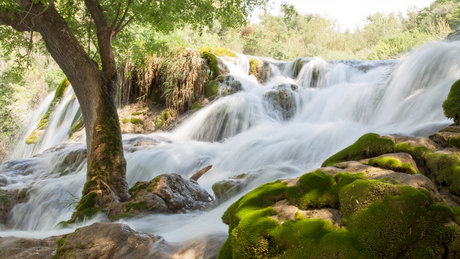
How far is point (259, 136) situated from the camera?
9.31m

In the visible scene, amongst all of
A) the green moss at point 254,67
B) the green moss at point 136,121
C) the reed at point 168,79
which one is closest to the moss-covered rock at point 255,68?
the green moss at point 254,67

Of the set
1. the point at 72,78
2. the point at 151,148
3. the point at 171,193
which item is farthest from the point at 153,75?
the point at 171,193

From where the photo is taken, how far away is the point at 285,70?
1541 centimetres

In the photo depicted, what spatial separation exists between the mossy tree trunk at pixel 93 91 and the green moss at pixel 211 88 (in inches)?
280

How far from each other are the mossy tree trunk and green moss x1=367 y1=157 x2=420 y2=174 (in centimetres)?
419

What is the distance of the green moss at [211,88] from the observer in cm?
1272

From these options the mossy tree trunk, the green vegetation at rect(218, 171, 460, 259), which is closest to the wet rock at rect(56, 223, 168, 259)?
the green vegetation at rect(218, 171, 460, 259)

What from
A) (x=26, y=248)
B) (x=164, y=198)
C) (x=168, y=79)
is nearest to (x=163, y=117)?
(x=168, y=79)

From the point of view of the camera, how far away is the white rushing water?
5.86 metres

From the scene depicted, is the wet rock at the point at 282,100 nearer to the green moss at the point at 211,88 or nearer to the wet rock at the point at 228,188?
the green moss at the point at 211,88

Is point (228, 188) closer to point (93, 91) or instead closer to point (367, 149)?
point (367, 149)

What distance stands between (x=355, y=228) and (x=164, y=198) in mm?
3677


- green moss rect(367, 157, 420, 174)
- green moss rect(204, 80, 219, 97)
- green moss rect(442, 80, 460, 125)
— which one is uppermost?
green moss rect(204, 80, 219, 97)

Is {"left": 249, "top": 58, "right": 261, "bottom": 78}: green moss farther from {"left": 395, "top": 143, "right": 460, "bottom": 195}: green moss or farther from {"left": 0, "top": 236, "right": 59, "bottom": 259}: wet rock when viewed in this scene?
{"left": 0, "top": 236, "right": 59, "bottom": 259}: wet rock
